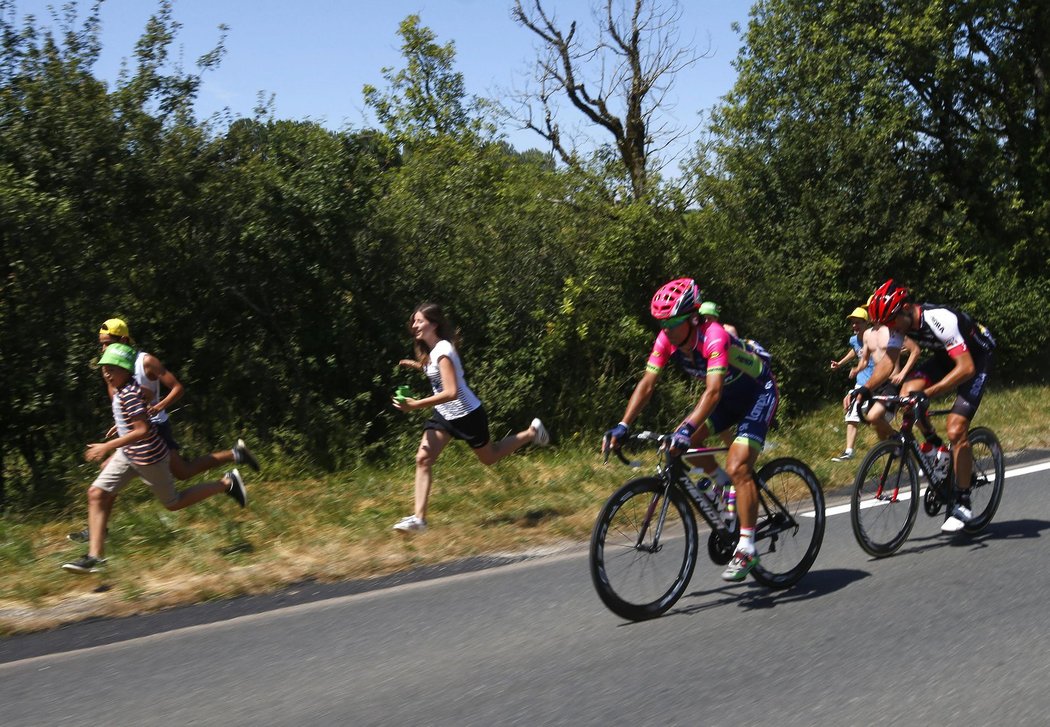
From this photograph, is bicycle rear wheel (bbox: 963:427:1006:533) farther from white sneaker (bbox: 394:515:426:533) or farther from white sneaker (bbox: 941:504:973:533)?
white sneaker (bbox: 394:515:426:533)

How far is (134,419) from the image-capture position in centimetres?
788

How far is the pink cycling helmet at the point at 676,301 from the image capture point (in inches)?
242

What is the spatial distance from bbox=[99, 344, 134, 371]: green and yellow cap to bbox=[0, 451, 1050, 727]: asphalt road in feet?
6.54

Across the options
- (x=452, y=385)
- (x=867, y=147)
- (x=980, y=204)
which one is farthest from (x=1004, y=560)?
(x=980, y=204)

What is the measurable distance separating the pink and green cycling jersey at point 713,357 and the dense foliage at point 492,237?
6.48 metres

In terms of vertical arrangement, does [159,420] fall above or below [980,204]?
below

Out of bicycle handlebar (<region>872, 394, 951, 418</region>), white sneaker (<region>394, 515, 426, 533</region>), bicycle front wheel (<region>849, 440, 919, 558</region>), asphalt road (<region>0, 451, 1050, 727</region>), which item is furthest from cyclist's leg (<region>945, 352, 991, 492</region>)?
white sneaker (<region>394, 515, 426, 533</region>)

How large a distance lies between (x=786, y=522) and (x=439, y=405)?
3.09 meters

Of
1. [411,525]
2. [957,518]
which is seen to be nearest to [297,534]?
[411,525]

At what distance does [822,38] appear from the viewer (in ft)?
80.3

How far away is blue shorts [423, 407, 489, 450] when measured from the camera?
8852 millimetres

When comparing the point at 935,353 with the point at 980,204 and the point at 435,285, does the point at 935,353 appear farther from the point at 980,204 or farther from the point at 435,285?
the point at 980,204

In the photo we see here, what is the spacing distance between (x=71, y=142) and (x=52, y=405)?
2960mm

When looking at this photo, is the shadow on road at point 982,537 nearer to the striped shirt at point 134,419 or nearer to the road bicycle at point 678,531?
the road bicycle at point 678,531
